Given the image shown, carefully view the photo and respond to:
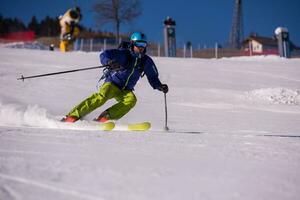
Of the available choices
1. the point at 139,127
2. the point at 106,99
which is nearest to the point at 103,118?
the point at 106,99

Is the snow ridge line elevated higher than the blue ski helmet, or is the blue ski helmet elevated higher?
the blue ski helmet

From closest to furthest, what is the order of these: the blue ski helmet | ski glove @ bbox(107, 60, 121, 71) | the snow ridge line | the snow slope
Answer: the snow ridge line, the snow slope, ski glove @ bbox(107, 60, 121, 71), the blue ski helmet

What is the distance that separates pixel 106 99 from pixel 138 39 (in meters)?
1.08

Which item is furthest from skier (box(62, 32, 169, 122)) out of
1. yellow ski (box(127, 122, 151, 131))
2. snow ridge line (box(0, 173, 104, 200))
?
snow ridge line (box(0, 173, 104, 200))

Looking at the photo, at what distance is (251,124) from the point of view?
765cm

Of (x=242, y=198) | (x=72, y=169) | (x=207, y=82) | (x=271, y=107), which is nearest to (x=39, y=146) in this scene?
(x=72, y=169)

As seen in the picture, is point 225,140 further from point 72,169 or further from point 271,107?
point 271,107

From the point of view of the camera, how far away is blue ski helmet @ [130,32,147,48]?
638 centimetres

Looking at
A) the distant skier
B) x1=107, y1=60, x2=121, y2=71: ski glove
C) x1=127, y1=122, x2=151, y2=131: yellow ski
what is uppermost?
the distant skier

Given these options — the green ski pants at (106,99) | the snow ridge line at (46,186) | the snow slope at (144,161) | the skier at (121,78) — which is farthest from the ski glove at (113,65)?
the snow ridge line at (46,186)

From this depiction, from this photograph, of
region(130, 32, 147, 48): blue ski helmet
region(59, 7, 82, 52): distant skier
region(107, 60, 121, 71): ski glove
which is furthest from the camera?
region(59, 7, 82, 52): distant skier

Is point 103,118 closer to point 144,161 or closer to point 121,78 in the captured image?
point 121,78

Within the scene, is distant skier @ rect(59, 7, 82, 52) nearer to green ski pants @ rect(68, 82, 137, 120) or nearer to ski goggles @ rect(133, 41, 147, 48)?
green ski pants @ rect(68, 82, 137, 120)

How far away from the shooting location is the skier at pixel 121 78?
629 cm
